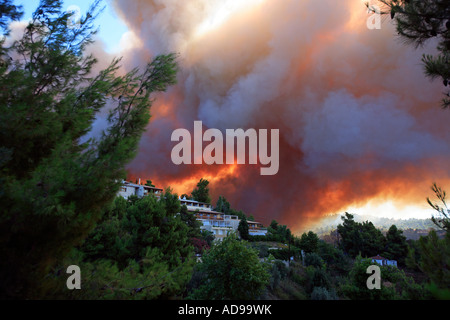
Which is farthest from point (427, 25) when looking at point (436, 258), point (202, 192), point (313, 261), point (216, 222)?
point (202, 192)

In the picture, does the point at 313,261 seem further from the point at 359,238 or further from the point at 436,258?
the point at 436,258

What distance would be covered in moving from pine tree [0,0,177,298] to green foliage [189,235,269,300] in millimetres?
7631

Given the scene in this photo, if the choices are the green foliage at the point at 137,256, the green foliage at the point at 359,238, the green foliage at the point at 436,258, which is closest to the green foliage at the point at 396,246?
the green foliage at the point at 359,238

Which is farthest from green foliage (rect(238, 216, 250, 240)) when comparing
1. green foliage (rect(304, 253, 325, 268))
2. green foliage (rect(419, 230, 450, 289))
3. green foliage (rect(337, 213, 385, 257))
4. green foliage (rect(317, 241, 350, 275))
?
green foliage (rect(419, 230, 450, 289))

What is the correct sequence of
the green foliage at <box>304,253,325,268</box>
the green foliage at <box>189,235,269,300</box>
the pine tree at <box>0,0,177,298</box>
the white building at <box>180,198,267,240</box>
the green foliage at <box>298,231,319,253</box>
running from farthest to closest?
the white building at <box>180,198,267,240</box> → the green foliage at <box>298,231,319,253</box> → the green foliage at <box>304,253,325,268</box> → the green foliage at <box>189,235,269,300</box> → the pine tree at <box>0,0,177,298</box>

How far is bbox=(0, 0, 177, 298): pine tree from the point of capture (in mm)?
3393

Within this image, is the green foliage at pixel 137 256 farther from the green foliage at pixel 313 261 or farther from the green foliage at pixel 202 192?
the green foliage at pixel 202 192

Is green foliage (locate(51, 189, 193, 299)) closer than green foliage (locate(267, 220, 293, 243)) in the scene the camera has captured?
Yes

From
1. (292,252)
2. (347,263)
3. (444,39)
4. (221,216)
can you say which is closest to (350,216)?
(347,263)

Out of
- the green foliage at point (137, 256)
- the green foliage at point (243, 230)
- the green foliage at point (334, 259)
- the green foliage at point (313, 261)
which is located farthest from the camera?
the green foliage at point (243, 230)

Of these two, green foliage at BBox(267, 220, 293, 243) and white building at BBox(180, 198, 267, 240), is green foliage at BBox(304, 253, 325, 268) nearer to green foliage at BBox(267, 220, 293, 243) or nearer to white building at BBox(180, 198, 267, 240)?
white building at BBox(180, 198, 267, 240)

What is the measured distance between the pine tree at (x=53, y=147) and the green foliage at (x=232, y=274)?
7631 millimetres

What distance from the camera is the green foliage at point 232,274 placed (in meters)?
10.0
